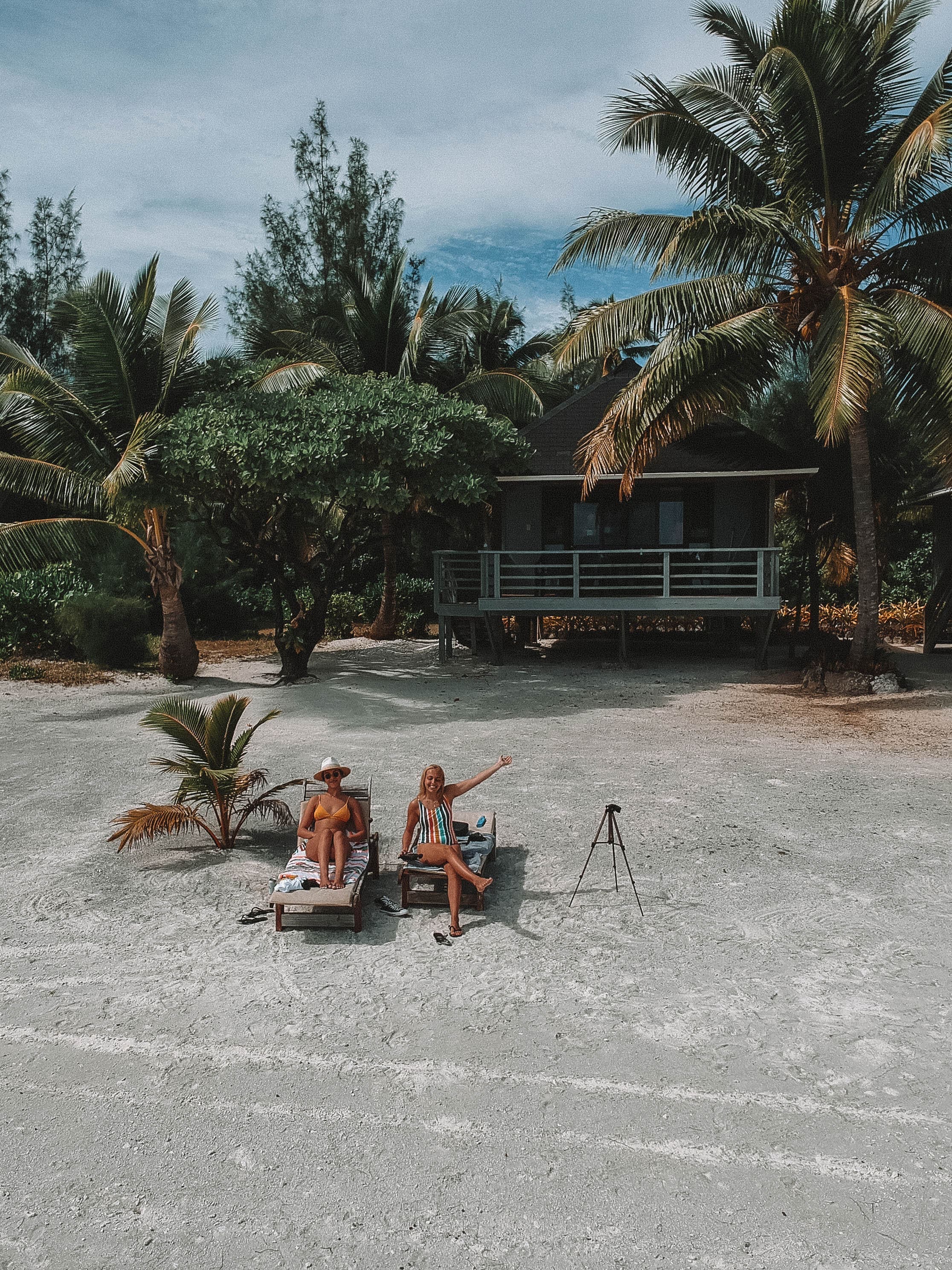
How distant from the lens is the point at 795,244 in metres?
14.2

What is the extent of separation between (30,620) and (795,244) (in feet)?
55.6

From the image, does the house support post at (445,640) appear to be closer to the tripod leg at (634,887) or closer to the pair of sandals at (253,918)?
the tripod leg at (634,887)

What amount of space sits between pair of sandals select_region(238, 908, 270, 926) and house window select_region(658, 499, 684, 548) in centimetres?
1459

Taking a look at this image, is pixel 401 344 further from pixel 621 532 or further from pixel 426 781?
pixel 426 781

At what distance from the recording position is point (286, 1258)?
368 centimetres

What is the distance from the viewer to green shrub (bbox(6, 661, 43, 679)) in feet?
60.7

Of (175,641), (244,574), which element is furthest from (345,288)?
(175,641)

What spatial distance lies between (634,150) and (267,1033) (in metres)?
13.9

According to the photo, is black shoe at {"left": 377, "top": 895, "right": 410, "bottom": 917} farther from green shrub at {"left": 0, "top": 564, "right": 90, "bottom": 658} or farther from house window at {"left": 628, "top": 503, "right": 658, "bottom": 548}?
green shrub at {"left": 0, "top": 564, "right": 90, "bottom": 658}

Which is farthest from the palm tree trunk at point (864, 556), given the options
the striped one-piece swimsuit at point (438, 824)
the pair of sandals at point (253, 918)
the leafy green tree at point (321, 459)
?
the pair of sandals at point (253, 918)

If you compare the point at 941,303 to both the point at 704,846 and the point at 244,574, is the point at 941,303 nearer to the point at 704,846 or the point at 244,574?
the point at 704,846

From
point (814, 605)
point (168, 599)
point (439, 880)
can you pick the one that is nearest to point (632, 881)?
point (439, 880)

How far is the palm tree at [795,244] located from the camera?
13062 millimetres

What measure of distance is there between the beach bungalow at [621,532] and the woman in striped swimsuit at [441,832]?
1110cm
